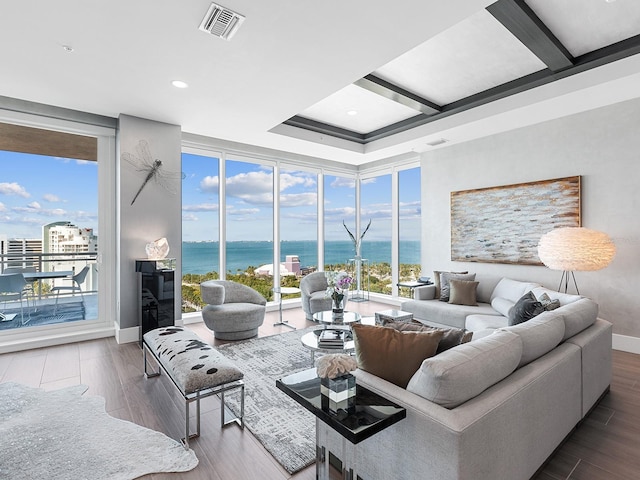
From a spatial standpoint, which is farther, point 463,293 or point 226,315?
point 463,293

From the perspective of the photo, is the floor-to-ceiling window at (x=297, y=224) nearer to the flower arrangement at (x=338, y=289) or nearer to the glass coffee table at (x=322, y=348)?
the flower arrangement at (x=338, y=289)

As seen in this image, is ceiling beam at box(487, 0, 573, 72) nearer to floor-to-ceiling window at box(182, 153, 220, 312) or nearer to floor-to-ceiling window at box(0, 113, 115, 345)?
floor-to-ceiling window at box(182, 153, 220, 312)

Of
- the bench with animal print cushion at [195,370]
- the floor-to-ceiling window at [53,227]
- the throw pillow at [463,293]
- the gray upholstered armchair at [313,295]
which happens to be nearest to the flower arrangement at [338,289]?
the gray upholstered armchair at [313,295]

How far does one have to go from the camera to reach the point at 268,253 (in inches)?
241

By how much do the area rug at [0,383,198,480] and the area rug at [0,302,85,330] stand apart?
66.3 inches

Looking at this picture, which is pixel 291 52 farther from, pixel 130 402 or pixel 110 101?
pixel 130 402

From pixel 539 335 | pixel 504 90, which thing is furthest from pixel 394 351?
pixel 504 90

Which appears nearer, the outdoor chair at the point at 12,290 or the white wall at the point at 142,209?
the outdoor chair at the point at 12,290

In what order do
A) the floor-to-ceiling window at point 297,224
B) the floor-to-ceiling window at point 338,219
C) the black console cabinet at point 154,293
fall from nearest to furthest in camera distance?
1. the black console cabinet at point 154,293
2. the floor-to-ceiling window at point 297,224
3. the floor-to-ceiling window at point 338,219

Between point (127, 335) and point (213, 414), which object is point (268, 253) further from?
point (213, 414)

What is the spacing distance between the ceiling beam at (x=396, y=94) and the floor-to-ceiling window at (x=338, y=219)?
2750 millimetres

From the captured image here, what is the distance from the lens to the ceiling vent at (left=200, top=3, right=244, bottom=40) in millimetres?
2289

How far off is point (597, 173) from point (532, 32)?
2.08m

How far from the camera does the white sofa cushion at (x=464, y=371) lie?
4.73ft
